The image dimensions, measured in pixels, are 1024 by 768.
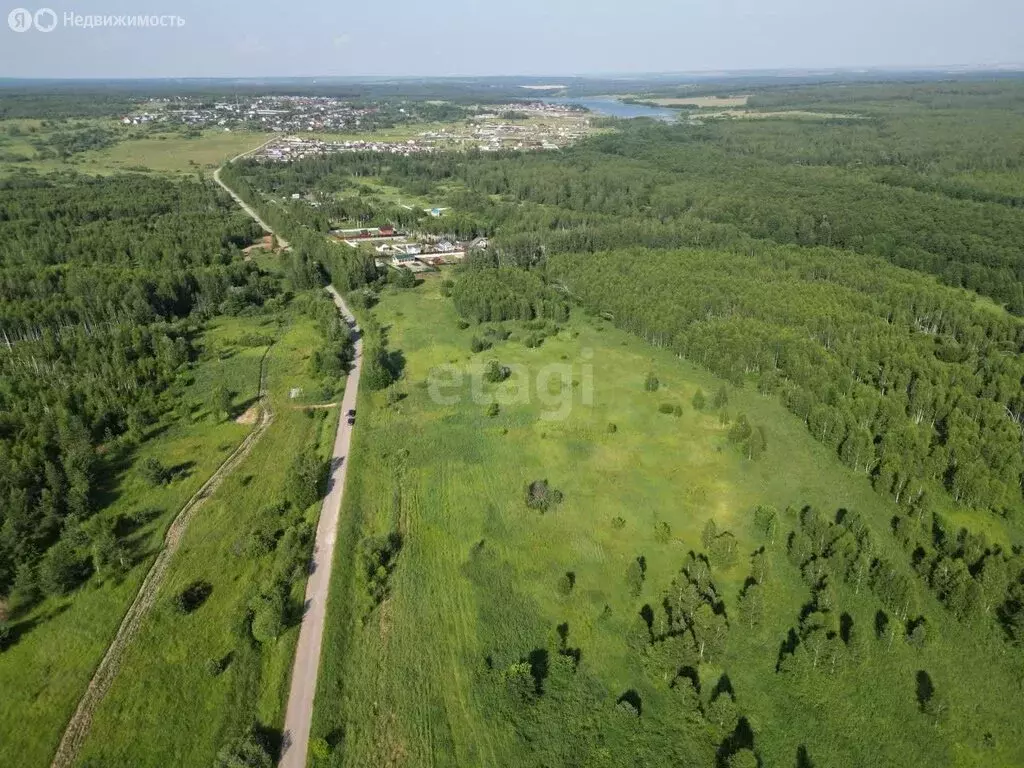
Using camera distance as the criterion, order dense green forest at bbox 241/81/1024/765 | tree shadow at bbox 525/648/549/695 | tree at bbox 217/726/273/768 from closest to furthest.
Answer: tree at bbox 217/726/273/768, tree shadow at bbox 525/648/549/695, dense green forest at bbox 241/81/1024/765

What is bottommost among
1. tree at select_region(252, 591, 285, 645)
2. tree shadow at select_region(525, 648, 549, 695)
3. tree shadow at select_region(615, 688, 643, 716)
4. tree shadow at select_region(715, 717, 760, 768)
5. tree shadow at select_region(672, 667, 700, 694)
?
tree shadow at select_region(715, 717, 760, 768)

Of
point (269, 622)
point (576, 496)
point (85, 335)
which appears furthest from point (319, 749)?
point (85, 335)

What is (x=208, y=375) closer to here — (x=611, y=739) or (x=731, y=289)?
(x=611, y=739)

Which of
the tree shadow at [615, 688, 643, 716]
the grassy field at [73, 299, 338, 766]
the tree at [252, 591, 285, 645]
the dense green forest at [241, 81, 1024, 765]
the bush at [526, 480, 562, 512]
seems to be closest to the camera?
the grassy field at [73, 299, 338, 766]

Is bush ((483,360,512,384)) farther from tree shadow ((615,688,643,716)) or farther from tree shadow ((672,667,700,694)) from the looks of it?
tree shadow ((615,688,643,716))

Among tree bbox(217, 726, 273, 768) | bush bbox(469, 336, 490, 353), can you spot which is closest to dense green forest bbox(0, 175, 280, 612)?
tree bbox(217, 726, 273, 768)

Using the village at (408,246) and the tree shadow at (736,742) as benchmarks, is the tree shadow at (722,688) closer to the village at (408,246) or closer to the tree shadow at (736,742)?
the tree shadow at (736,742)
